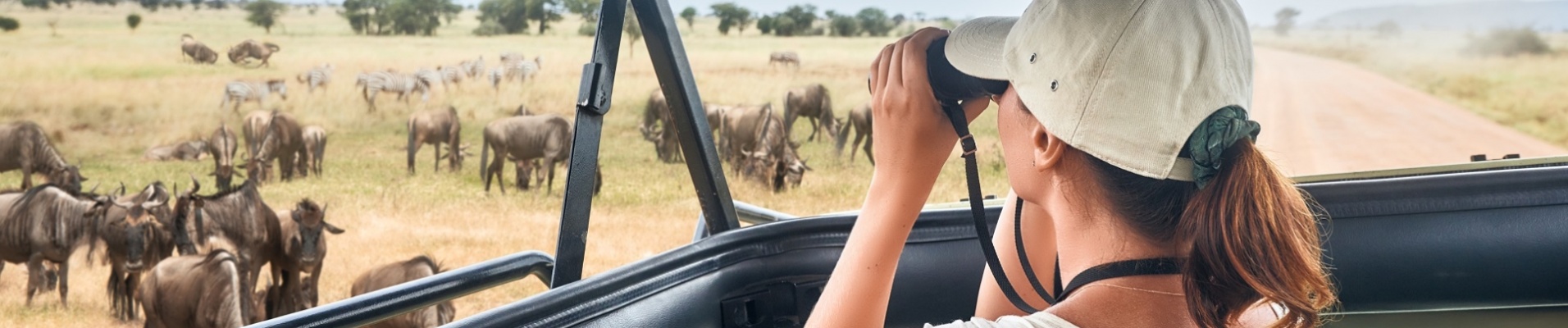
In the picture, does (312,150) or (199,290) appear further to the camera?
(312,150)

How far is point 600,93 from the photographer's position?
2.78ft

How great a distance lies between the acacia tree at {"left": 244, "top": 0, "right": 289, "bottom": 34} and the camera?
5.55 meters

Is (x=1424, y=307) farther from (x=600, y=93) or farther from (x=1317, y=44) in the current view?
(x=1317, y=44)

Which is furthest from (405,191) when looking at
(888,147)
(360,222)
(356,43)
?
(888,147)

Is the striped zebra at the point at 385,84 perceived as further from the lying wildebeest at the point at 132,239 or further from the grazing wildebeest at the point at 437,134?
the lying wildebeest at the point at 132,239

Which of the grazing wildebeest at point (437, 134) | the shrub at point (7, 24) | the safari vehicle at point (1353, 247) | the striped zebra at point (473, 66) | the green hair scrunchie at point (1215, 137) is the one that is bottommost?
the grazing wildebeest at point (437, 134)

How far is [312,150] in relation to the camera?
5555mm

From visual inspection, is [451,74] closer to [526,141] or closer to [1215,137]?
[526,141]

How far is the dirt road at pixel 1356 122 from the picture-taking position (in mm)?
5773

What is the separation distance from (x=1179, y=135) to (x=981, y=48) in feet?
0.37

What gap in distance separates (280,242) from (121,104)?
52.6 inches

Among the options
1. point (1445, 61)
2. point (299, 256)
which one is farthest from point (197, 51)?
point (1445, 61)

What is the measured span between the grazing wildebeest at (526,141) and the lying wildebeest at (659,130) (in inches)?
16.1

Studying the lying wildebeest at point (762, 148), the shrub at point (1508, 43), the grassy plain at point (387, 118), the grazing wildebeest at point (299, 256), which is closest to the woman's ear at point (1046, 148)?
the grazing wildebeest at point (299, 256)
